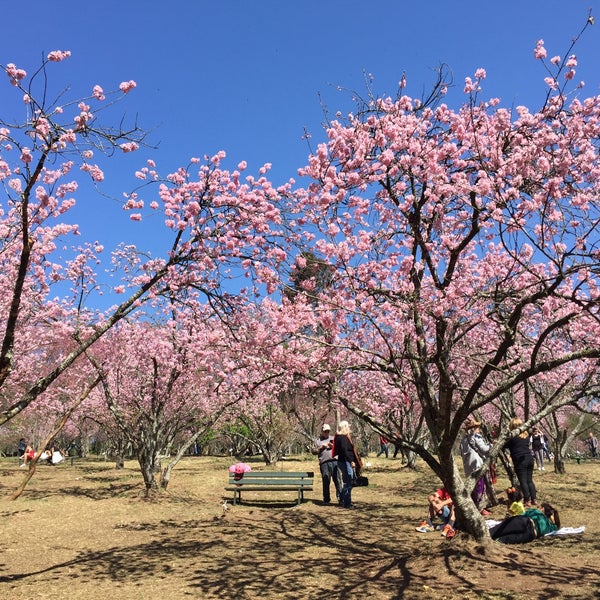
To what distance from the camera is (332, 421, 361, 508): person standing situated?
1072 centimetres

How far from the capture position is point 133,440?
12.8 m

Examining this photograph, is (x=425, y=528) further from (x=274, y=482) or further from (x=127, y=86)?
(x=127, y=86)

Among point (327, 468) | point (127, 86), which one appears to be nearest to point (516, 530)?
point (327, 468)

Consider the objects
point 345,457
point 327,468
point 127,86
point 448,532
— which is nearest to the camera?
point 127,86

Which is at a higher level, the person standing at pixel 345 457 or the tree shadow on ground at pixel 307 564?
the person standing at pixel 345 457

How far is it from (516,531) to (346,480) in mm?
4280

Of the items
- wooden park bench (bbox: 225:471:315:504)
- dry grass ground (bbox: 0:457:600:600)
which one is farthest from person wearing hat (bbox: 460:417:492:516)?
wooden park bench (bbox: 225:471:315:504)

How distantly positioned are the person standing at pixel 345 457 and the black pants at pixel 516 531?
12.3ft

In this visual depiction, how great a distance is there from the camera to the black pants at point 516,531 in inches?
287

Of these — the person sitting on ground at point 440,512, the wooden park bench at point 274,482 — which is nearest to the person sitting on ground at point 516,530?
the person sitting on ground at point 440,512

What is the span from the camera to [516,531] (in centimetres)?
728

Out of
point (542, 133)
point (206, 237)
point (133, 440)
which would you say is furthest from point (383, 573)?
point (133, 440)

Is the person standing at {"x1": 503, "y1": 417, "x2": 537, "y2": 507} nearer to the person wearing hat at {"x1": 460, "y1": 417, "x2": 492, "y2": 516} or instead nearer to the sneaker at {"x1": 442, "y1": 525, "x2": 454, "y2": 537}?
the person wearing hat at {"x1": 460, "y1": 417, "x2": 492, "y2": 516}

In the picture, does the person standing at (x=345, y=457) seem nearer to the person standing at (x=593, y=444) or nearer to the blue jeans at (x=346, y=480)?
the blue jeans at (x=346, y=480)
